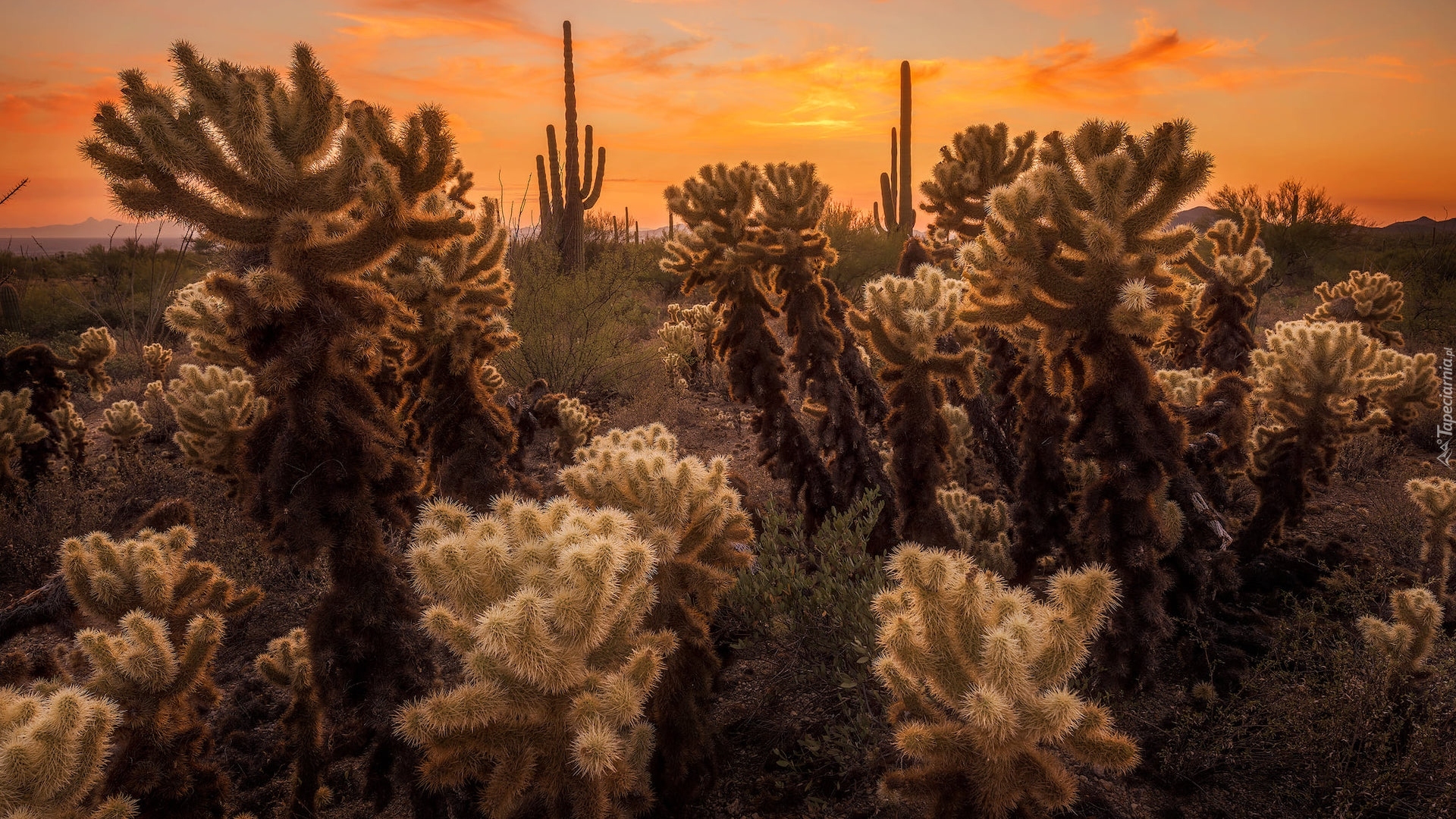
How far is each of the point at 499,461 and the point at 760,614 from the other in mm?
1841

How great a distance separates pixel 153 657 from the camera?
2307 mm

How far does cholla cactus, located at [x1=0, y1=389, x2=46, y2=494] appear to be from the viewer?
222 inches

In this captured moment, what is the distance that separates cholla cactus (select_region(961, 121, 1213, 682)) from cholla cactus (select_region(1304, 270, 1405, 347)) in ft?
18.7

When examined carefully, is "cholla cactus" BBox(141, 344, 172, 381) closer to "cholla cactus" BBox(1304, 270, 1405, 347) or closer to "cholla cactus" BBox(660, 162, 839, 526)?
"cholla cactus" BBox(660, 162, 839, 526)

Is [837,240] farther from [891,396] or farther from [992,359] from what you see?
[891,396]

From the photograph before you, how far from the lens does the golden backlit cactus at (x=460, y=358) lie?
3.81 m

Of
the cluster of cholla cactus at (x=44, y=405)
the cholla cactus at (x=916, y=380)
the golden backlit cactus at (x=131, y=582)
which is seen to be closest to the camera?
the golden backlit cactus at (x=131, y=582)

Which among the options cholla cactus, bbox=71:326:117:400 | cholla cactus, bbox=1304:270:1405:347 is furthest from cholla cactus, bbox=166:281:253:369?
cholla cactus, bbox=1304:270:1405:347

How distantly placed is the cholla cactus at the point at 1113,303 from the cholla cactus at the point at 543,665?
2.26m

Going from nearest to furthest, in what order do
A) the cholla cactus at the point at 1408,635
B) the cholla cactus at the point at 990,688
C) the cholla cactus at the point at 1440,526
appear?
the cholla cactus at the point at 990,688
the cholla cactus at the point at 1408,635
the cholla cactus at the point at 1440,526

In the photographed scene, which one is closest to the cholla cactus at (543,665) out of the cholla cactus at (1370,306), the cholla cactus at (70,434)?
the cholla cactus at (70,434)

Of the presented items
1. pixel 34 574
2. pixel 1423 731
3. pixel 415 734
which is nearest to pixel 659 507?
pixel 415 734

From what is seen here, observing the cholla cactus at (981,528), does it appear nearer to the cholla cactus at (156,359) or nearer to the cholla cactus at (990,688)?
the cholla cactus at (990,688)

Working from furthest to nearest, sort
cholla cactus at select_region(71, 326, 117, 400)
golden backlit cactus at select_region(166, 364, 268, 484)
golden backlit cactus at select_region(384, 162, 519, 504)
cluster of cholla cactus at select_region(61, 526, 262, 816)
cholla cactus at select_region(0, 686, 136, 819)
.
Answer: cholla cactus at select_region(71, 326, 117, 400)
golden backlit cactus at select_region(166, 364, 268, 484)
golden backlit cactus at select_region(384, 162, 519, 504)
cluster of cholla cactus at select_region(61, 526, 262, 816)
cholla cactus at select_region(0, 686, 136, 819)
